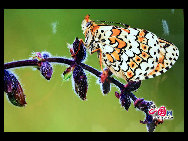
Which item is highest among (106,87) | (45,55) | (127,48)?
(127,48)

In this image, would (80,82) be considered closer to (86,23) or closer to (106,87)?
(106,87)

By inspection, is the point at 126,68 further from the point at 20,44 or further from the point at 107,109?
the point at 20,44

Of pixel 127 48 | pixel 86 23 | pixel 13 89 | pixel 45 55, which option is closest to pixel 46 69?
pixel 45 55

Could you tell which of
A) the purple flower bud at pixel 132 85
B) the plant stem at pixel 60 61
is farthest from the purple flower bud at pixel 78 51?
the purple flower bud at pixel 132 85
